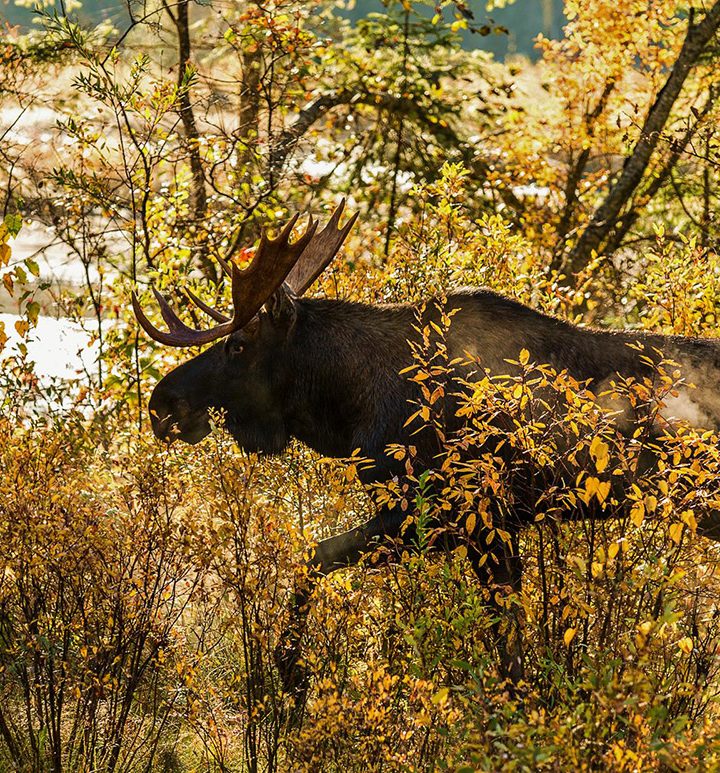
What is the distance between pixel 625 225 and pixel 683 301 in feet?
19.1

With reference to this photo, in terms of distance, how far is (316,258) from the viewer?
21.3 ft

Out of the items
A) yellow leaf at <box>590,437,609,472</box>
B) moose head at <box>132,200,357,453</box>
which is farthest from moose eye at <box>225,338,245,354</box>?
yellow leaf at <box>590,437,609,472</box>

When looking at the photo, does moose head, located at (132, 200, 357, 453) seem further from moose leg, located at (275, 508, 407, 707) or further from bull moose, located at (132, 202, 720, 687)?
moose leg, located at (275, 508, 407, 707)

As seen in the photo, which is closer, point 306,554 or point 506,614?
point 306,554

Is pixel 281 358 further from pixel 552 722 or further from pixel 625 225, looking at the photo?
pixel 625 225

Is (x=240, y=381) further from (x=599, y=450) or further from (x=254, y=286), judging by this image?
(x=599, y=450)

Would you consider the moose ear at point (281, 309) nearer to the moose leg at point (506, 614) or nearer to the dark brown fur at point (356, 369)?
the dark brown fur at point (356, 369)

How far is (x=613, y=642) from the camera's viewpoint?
12.8ft

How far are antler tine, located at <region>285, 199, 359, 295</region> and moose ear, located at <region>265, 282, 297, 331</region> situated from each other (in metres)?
0.51

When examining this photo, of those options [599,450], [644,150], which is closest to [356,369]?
[599,450]

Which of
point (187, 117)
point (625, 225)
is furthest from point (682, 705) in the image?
point (625, 225)

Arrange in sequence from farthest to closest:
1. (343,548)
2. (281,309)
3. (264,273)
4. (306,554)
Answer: (281,309), (264,273), (343,548), (306,554)

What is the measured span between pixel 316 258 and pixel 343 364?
3.37 feet

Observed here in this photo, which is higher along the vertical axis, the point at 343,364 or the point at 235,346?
the point at 235,346
